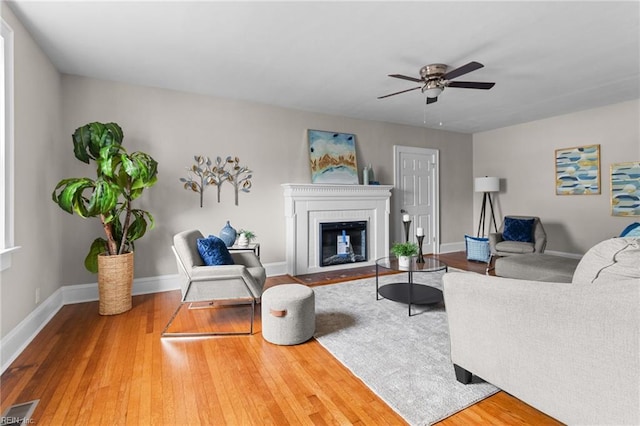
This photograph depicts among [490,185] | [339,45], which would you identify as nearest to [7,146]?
[339,45]

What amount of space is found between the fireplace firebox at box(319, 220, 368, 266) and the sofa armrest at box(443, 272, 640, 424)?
325 centimetres

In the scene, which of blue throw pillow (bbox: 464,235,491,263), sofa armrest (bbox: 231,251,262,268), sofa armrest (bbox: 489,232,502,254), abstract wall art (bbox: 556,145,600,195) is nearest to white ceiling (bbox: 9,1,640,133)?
abstract wall art (bbox: 556,145,600,195)

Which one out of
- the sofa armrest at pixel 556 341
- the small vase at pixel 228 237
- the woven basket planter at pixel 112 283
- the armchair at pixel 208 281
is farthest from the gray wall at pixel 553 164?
the woven basket planter at pixel 112 283

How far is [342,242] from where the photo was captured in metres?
5.14

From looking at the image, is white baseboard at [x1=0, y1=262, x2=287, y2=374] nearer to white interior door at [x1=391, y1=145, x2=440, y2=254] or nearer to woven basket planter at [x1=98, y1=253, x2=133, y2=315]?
woven basket planter at [x1=98, y1=253, x2=133, y2=315]

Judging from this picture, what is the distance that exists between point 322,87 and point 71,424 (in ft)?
12.3

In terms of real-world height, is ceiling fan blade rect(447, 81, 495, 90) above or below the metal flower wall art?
above

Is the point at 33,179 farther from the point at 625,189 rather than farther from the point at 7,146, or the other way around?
the point at 625,189

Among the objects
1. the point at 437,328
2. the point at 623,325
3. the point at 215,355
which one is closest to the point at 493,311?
the point at 623,325

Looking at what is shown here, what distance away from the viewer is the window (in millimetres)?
2234

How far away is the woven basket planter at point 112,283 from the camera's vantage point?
311 cm

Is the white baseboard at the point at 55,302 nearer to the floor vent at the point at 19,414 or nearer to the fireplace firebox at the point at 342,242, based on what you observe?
the floor vent at the point at 19,414

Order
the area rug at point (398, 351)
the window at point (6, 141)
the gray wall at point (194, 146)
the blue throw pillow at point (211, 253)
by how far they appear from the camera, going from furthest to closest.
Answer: the gray wall at point (194, 146), the blue throw pillow at point (211, 253), the window at point (6, 141), the area rug at point (398, 351)

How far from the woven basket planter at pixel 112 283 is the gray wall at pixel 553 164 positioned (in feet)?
21.2
